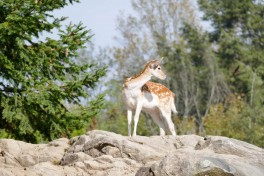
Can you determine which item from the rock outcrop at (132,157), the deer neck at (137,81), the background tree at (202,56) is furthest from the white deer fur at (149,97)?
the background tree at (202,56)

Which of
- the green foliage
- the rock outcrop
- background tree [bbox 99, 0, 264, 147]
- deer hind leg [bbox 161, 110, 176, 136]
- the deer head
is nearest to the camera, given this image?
the rock outcrop

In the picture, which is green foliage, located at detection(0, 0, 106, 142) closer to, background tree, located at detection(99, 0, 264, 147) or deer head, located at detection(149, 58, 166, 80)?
deer head, located at detection(149, 58, 166, 80)

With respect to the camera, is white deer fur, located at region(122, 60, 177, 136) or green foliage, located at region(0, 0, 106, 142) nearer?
white deer fur, located at region(122, 60, 177, 136)

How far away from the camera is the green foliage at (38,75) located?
1867 centimetres

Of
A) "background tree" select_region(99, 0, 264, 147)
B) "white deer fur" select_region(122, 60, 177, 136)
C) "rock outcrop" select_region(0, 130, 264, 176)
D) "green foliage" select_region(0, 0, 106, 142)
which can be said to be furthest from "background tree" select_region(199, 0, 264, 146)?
"rock outcrop" select_region(0, 130, 264, 176)

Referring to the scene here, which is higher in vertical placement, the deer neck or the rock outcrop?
the deer neck

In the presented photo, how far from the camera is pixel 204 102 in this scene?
1996 inches

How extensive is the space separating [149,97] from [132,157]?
201 centimetres

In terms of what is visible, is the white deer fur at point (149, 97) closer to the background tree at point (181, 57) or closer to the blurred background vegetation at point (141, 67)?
the blurred background vegetation at point (141, 67)

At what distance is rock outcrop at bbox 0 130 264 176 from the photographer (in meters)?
12.3

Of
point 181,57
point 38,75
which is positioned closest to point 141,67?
point 181,57

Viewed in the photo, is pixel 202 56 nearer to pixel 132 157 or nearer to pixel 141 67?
pixel 141 67

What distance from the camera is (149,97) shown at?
51.6ft

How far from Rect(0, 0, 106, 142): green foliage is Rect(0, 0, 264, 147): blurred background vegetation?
0.08ft
